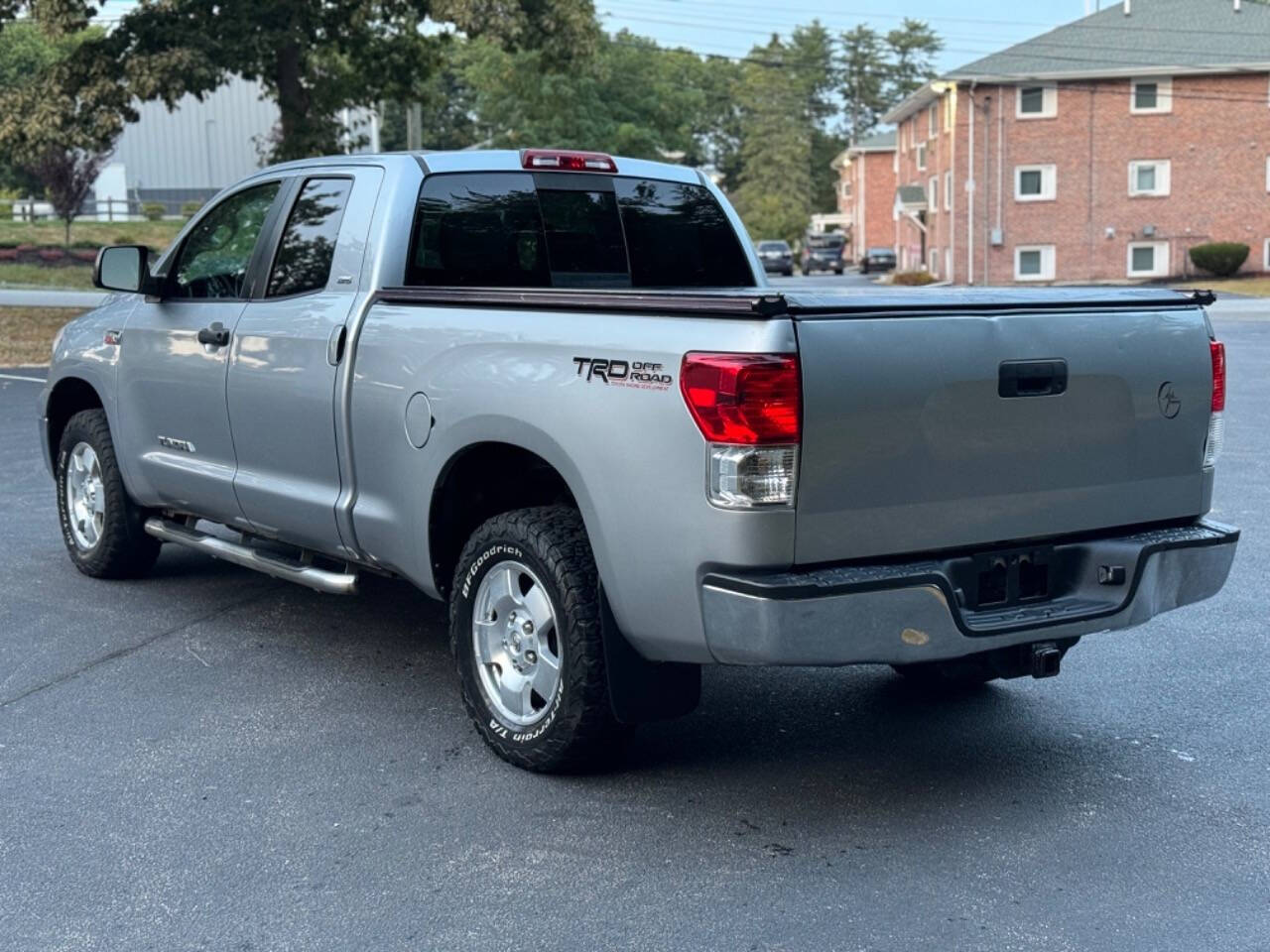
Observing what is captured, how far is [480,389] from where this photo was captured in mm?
5199

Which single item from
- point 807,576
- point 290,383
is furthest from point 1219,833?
point 290,383

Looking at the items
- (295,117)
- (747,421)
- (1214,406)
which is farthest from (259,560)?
(295,117)

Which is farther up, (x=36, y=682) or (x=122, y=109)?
(x=122, y=109)

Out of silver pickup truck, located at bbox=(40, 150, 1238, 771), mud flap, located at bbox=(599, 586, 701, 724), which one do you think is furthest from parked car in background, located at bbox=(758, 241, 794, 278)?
mud flap, located at bbox=(599, 586, 701, 724)

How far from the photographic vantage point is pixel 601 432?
4691 millimetres

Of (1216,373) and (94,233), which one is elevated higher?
(94,233)

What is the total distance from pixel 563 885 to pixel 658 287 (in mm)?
3082

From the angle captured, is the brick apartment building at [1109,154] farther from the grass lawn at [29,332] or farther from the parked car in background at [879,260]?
the grass lawn at [29,332]

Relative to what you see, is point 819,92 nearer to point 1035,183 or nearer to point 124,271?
point 1035,183

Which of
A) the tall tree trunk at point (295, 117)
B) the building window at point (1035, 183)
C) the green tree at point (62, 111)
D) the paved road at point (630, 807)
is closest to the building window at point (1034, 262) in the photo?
the building window at point (1035, 183)

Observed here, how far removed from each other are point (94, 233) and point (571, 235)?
51.7 meters

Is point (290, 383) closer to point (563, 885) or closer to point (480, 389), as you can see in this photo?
point (480, 389)

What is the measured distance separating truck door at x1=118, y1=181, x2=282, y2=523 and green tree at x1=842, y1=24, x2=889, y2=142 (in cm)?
13431

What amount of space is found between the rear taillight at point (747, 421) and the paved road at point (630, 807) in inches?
41.7
